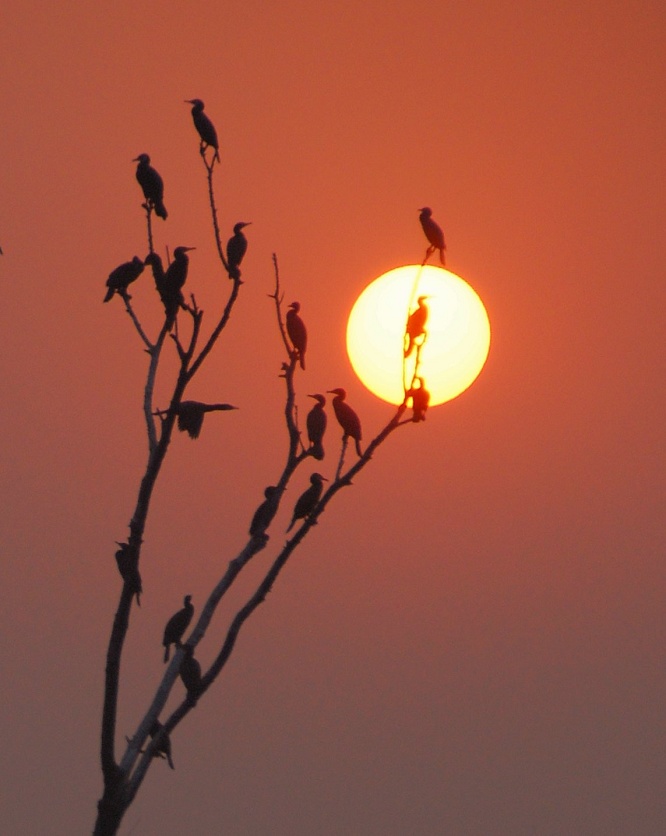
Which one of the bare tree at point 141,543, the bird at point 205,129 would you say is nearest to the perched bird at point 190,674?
the bare tree at point 141,543

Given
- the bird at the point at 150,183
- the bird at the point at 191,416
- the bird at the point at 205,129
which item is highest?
the bird at the point at 205,129

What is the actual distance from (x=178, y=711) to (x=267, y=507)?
705 millimetres

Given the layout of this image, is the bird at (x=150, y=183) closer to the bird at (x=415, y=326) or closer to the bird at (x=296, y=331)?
the bird at (x=296, y=331)

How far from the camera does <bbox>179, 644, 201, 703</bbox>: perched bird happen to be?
3547 mm

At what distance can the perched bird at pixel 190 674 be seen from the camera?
11.6ft

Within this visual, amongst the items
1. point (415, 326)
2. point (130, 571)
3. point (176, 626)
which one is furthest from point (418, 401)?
point (176, 626)

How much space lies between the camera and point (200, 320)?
3609 millimetres

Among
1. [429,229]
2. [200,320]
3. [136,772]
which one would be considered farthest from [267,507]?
[429,229]

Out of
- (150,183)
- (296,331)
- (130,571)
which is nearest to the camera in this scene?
(130,571)

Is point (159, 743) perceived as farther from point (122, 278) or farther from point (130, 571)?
point (122, 278)

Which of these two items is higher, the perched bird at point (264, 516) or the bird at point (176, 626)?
the perched bird at point (264, 516)

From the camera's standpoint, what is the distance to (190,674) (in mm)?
3791

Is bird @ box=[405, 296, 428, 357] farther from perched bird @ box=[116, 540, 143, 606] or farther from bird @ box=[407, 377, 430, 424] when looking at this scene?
perched bird @ box=[116, 540, 143, 606]

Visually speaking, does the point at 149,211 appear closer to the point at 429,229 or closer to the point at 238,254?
the point at 238,254
